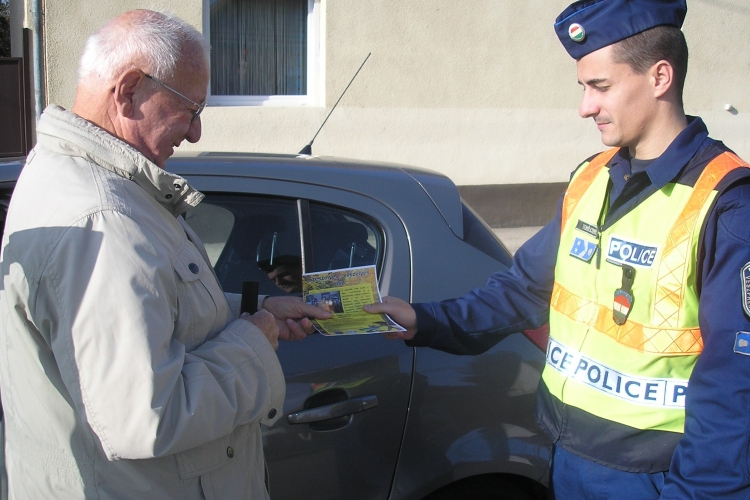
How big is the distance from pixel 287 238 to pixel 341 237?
176 millimetres

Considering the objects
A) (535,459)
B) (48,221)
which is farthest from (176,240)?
(535,459)

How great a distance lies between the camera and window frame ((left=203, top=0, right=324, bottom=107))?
7457 millimetres

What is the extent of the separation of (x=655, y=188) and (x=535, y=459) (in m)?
1.20

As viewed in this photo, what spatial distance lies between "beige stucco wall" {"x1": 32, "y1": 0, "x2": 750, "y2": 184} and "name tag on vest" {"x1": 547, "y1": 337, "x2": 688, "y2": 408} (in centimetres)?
584

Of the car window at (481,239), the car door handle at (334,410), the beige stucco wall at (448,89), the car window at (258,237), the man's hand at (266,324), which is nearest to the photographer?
the man's hand at (266,324)

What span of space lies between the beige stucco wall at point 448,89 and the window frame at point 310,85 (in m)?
0.23

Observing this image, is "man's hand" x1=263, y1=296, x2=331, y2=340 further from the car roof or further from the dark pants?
the dark pants

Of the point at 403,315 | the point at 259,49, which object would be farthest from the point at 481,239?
the point at 259,49

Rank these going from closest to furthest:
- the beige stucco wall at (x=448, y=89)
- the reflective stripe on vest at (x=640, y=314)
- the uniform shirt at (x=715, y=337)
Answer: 1. the uniform shirt at (x=715, y=337)
2. the reflective stripe on vest at (x=640, y=314)
3. the beige stucco wall at (x=448, y=89)

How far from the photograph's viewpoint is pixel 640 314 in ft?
4.83

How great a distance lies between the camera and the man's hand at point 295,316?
1.92 meters

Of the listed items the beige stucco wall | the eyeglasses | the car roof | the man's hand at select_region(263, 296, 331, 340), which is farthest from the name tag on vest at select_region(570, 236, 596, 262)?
the beige stucco wall

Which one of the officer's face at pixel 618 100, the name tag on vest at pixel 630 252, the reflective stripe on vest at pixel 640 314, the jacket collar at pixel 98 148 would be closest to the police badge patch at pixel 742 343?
the reflective stripe on vest at pixel 640 314

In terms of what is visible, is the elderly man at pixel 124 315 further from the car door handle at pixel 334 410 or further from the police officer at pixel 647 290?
the police officer at pixel 647 290
